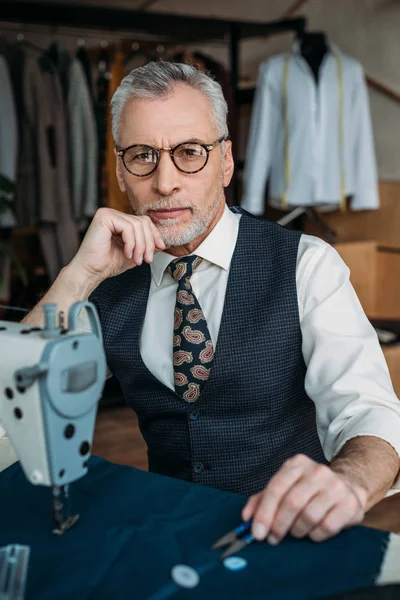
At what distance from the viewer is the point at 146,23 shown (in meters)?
3.79

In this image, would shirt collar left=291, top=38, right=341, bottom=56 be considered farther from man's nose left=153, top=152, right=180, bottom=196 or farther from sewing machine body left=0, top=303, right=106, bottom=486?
sewing machine body left=0, top=303, right=106, bottom=486

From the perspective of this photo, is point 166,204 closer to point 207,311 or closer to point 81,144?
point 207,311

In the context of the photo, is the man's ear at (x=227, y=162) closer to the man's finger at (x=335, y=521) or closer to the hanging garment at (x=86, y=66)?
the man's finger at (x=335, y=521)

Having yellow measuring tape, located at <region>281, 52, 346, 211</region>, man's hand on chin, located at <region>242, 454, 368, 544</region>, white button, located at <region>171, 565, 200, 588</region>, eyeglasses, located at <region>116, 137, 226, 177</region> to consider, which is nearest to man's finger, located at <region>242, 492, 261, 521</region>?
man's hand on chin, located at <region>242, 454, 368, 544</region>

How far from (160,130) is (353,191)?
9.44 feet

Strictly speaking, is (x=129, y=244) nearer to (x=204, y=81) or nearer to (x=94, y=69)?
(x=204, y=81)

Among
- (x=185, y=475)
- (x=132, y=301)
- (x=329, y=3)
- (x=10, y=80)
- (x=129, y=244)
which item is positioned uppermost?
(x=329, y=3)

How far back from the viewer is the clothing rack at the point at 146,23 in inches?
139

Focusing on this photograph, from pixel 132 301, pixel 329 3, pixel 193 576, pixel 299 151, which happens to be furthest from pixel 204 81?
pixel 329 3

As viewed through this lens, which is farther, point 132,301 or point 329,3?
point 329,3

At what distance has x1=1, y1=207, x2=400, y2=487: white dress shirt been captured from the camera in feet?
4.30

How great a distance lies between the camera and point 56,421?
898 mm

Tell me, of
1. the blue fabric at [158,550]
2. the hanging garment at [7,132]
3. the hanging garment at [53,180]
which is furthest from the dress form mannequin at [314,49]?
the blue fabric at [158,550]

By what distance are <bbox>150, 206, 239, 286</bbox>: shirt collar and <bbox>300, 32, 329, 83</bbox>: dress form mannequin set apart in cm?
273
